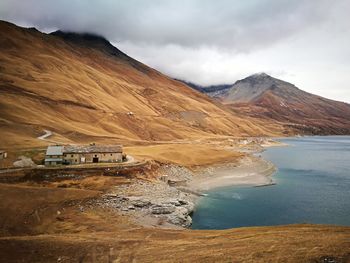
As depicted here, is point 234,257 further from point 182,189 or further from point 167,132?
point 167,132

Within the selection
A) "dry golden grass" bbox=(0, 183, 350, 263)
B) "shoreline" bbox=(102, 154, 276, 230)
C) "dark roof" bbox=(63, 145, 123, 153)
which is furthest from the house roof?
"dry golden grass" bbox=(0, 183, 350, 263)

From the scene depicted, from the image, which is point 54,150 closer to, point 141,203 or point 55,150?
point 55,150

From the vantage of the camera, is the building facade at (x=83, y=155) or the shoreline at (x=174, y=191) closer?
the shoreline at (x=174, y=191)

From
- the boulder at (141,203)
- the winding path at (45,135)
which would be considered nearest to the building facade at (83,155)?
the boulder at (141,203)

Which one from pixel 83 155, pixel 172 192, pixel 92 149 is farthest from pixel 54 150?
pixel 172 192

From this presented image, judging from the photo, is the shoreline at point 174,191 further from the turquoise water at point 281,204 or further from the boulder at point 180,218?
the turquoise water at point 281,204

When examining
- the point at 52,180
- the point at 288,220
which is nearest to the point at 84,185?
the point at 52,180

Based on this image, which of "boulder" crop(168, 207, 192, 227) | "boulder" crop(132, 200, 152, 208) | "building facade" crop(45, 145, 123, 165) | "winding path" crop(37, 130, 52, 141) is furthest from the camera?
"winding path" crop(37, 130, 52, 141)

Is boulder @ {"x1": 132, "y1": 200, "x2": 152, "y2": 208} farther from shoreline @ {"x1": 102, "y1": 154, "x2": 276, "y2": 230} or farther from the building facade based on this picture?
the building facade
